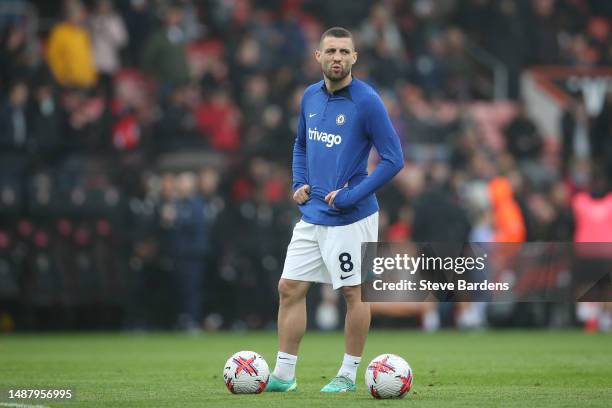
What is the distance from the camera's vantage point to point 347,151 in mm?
9609

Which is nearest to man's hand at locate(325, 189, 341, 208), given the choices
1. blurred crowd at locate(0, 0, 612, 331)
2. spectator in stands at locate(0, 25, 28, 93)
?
blurred crowd at locate(0, 0, 612, 331)

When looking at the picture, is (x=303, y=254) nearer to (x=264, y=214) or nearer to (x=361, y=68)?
(x=264, y=214)

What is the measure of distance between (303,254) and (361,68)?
45.2 feet

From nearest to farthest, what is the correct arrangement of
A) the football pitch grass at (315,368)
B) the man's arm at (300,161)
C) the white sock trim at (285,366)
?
the football pitch grass at (315,368) < the white sock trim at (285,366) < the man's arm at (300,161)

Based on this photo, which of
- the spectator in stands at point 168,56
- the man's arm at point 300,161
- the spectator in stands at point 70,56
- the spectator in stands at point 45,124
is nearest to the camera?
the man's arm at point 300,161

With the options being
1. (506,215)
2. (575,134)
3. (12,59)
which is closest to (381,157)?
(506,215)

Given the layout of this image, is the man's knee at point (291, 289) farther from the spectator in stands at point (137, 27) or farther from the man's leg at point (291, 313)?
the spectator in stands at point (137, 27)

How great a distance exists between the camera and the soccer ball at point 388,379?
9148 millimetres

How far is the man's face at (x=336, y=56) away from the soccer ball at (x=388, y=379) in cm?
202

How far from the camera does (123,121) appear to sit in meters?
21.1

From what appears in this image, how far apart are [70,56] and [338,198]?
44.0 feet

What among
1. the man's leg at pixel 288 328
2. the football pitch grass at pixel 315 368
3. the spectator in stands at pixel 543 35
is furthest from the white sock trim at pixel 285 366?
the spectator in stands at pixel 543 35

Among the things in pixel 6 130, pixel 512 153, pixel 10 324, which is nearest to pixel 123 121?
pixel 6 130

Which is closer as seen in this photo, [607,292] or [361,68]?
[607,292]
